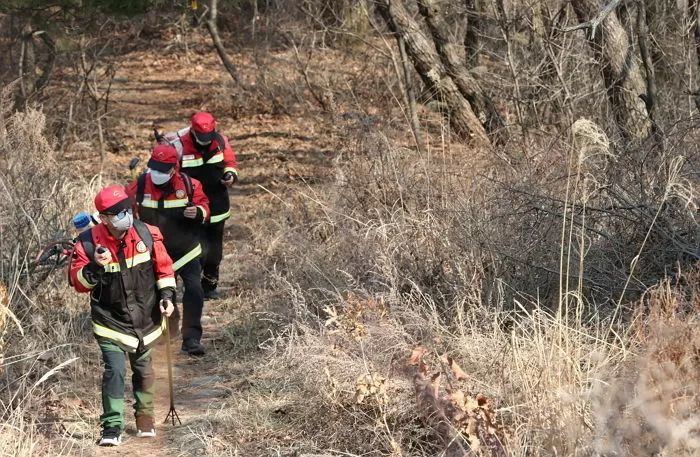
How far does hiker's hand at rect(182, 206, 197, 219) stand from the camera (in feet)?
25.2

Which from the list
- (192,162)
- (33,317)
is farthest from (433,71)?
(33,317)

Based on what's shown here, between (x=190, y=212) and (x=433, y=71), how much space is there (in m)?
5.54

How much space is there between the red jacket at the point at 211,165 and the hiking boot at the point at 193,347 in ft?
4.47

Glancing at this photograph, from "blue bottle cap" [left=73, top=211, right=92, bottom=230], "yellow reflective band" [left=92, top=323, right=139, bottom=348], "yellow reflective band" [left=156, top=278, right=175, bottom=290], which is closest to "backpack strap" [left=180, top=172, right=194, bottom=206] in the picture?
"blue bottle cap" [left=73, top=211, right=92, bottom=230]

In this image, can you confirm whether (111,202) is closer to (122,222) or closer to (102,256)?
(122,222)

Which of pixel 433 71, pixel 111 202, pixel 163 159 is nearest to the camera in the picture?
pixel 111 202

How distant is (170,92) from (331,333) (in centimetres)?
1263

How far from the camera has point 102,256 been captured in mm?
5777

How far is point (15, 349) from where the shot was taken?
7094 millimetres

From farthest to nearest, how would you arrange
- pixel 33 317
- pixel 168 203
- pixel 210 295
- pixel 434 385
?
1. pixel 210 295
2. pixel 168 203
3. pixel 33 317
4. pixel 434 385

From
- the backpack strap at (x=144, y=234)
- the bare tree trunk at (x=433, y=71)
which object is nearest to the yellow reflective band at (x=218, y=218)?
the backpack strap at (x=144, y=234)

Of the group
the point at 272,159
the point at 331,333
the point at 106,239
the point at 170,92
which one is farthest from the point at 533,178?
the point at 170,92

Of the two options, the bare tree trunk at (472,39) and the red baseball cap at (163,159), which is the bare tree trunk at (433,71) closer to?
the bare tree trunk at (472,39)

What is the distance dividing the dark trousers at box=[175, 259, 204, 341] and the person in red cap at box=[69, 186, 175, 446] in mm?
1750
